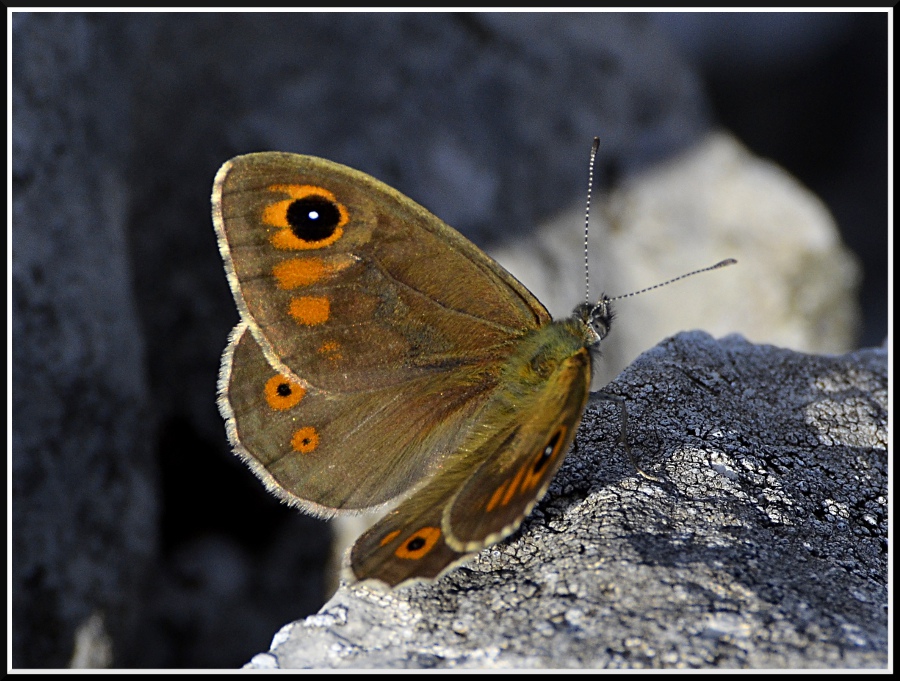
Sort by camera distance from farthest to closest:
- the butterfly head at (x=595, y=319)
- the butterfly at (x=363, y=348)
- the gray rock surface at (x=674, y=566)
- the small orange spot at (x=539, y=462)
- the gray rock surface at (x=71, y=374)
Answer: the gray rock surface at (x=71, y=374) → the butterfly head at (x=595, y=319) → the butterfly at (x=363, y=348) → the small orange spot at (x=539, y=462) → the gray rock surface at (x=674, y=566)

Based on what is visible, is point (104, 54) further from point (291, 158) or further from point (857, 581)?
point (857, 581)

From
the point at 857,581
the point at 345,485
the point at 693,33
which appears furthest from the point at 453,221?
the point at 693,33

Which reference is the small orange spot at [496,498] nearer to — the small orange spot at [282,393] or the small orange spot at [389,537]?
the small orange spot at [389,537]

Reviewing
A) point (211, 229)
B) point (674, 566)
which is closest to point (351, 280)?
point (674, 566)

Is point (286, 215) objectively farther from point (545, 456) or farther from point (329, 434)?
point (545, 456)

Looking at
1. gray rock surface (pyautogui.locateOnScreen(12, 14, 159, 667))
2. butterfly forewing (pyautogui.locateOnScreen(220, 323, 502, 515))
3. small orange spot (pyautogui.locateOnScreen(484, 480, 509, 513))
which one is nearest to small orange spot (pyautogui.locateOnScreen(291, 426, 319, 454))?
butterfly forewing (pyautogui.locateOnScreen(220, 323, 502, 515))

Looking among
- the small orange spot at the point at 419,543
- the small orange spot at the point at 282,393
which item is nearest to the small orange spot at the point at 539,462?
the small orange spot at the point at 419,543
